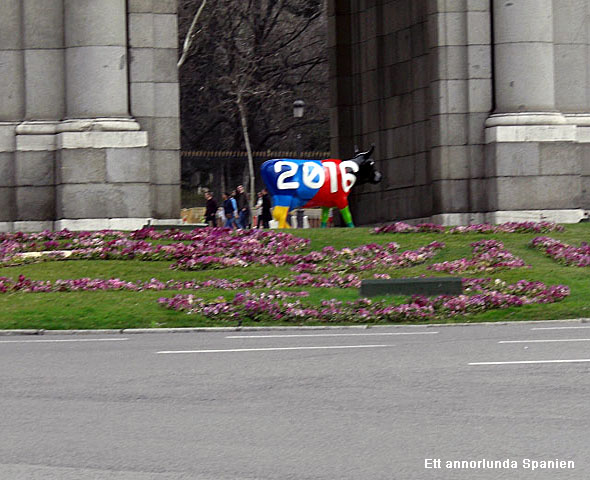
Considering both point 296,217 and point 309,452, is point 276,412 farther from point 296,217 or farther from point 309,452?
point 296,217

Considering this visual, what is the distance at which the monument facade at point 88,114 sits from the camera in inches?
1364

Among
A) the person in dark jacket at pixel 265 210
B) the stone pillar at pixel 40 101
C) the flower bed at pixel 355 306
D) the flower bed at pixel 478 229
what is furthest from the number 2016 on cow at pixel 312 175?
the flower bed at pixel 355 306

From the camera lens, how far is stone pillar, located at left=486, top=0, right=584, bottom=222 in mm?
36656

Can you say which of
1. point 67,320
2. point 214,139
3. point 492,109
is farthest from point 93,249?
point 214,139

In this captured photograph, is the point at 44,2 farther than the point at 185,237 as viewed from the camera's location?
Yes

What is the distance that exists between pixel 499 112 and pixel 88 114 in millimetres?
9967

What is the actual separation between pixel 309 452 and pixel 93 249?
1964 centimetres

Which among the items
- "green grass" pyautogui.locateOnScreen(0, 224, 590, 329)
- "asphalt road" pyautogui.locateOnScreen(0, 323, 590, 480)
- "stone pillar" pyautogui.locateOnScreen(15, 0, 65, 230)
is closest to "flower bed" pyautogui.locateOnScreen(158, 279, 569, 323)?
"green grass" pyautogui.locateOnScreen(0, 224, 590, 329)

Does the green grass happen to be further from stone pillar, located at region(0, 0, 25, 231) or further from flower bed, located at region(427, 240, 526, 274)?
stone pillar, located at region(0, 0, 25, 231)

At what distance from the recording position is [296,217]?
59750 mm

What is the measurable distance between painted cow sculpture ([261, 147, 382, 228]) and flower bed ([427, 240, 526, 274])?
31.6 ft

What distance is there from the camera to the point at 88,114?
3475 centimetres

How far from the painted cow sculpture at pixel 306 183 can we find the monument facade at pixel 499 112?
7.74 feet

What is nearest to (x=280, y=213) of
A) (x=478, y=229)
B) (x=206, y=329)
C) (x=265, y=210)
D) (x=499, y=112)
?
(x=499, y=112)
